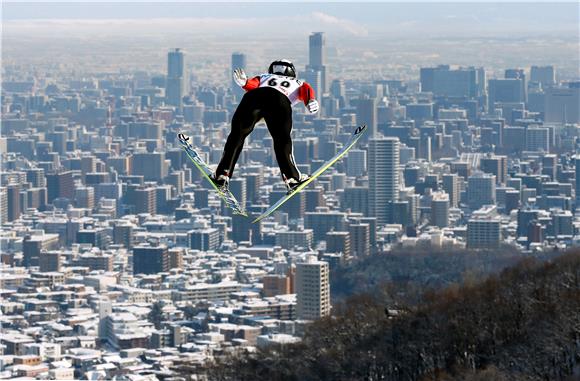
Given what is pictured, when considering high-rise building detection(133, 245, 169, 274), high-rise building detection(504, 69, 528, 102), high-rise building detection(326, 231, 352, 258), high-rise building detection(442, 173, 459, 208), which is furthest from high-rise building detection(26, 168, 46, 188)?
high-rise building detection(504, 69, 528, 102)

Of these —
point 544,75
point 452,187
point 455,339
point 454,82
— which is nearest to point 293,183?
point 455,339

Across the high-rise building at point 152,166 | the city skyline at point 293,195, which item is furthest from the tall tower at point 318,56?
the high-rise building at point 152,166

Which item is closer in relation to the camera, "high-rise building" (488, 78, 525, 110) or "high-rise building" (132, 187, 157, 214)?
"high-rise building" (132, 187, 157, 214)

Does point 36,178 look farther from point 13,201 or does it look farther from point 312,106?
point 312,106

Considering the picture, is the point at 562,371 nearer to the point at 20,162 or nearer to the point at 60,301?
the point at 60,301

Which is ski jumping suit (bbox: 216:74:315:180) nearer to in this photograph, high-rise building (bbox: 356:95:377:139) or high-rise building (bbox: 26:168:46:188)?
high-rise building (bbox: 26:168:46:188)

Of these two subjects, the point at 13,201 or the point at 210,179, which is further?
the point at 13,201

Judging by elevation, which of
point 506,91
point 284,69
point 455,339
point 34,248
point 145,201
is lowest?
point 34,248
